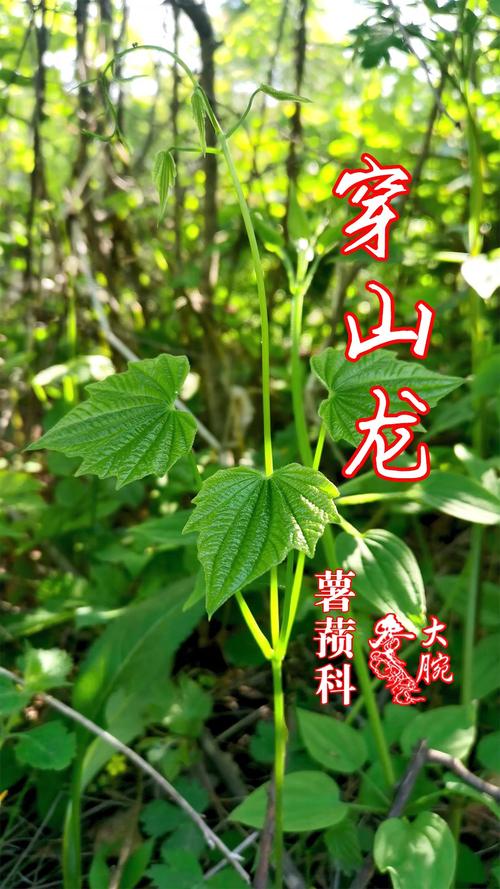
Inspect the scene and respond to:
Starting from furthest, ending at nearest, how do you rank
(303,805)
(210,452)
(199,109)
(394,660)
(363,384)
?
1. (210,452)
2. (394,660)
3. (303,805)
4. (363,384)
5. (199,109)

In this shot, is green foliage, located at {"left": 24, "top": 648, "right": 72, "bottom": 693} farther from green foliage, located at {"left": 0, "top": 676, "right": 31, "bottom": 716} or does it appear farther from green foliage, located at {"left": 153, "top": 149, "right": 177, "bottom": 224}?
green foliage, located at {"left": 153, "top": 149, "right": 177, "bottom": 224}

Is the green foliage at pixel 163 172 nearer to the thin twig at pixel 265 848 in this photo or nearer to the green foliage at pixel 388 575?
the green foliage at pixel 388 575

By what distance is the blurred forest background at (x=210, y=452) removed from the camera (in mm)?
925

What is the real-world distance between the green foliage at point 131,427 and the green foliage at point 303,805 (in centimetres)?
38

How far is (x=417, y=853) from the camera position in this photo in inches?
29.3

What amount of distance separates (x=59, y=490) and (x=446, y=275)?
91cm

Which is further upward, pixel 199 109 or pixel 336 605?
pixel 199 109

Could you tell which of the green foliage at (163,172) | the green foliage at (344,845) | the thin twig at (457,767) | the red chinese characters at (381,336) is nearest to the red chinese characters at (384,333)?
the red chinese characters at (381,336)

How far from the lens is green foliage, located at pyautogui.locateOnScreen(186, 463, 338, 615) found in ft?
1.93

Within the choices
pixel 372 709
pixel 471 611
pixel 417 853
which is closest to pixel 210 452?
pixel 471 611

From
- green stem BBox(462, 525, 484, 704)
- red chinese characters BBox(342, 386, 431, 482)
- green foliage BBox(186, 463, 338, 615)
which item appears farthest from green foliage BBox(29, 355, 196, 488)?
green stem BBox(462, 525, 484, 704)

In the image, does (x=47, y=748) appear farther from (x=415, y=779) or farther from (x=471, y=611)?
(x=471, y=611)

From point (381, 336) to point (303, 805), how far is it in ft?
1.57

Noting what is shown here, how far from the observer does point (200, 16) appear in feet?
4.74
